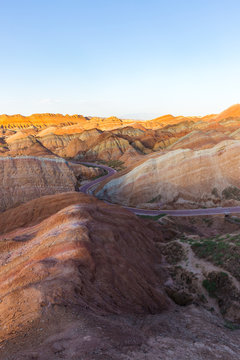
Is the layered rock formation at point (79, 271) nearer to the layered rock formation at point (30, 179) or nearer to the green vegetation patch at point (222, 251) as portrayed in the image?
the green vegetation patch at point (222, 251)

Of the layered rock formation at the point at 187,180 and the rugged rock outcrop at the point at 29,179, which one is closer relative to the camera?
the rugged rock outcrop at the point at 29,179

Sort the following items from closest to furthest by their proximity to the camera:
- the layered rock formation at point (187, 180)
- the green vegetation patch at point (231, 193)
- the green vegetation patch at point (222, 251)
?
the green vegetation patch at point (222, 251) < the green vegetation patch at point (231, 193) < the layered rock formation at point (187, 180)

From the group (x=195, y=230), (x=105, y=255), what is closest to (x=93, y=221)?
(x=105, y=255)

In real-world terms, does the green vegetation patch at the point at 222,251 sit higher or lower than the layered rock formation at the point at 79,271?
lower

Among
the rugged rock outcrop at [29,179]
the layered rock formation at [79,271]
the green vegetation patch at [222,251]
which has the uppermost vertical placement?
the rugged rock outcrop at [29,179]

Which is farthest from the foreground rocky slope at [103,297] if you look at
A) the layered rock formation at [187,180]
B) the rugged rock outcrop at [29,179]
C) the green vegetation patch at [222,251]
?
the rugged rock outcrop at [29,179]

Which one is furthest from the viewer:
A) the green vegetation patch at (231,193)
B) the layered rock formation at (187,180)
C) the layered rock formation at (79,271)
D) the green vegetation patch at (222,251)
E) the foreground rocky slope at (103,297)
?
the layered rock formation at (187,180)

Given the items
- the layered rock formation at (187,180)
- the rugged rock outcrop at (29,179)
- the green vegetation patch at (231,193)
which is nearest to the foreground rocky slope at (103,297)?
the layered rock formation at (187,180)

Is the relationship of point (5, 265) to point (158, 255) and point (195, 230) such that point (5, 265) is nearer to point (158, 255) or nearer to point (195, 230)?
point (158, 255)

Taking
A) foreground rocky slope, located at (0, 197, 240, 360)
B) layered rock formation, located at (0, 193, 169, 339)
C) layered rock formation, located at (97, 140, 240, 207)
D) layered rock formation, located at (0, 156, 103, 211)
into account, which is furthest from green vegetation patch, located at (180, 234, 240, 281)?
layered rock formation, located at (0, 156, 103, 211)
